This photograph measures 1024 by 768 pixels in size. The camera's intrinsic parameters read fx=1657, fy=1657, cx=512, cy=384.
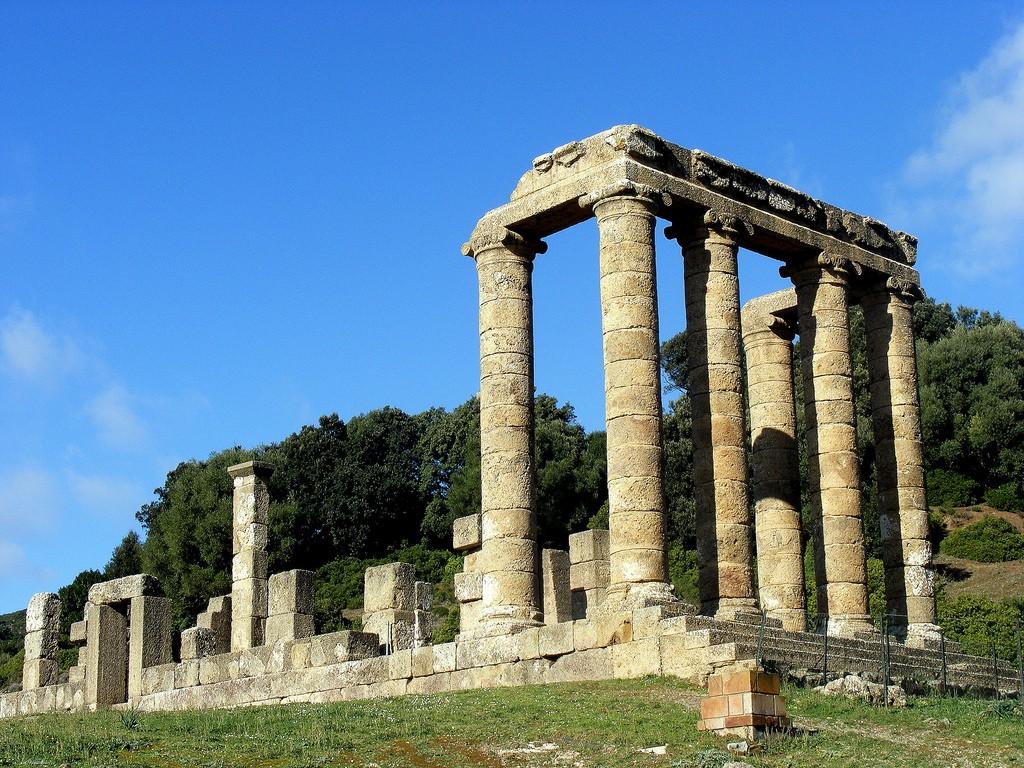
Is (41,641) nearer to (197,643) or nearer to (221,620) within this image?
(221,620)

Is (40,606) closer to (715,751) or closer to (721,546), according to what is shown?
(721,546)

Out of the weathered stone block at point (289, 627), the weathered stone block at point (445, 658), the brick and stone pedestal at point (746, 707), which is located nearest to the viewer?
the brick and stone pedestal at point (746, 707)

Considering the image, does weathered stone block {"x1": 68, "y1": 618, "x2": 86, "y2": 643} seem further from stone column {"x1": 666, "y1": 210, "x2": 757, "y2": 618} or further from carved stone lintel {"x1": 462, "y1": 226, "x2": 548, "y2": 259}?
stone column {"x1": 666, "y1": 210, "x2": 757, "y2": 618}

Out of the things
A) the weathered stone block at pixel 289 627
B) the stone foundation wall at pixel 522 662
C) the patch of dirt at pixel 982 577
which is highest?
the patch of dirt at pixel 982 577

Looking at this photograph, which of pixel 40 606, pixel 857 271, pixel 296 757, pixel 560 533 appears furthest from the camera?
pixel 560 533

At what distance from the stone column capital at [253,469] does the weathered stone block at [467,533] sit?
5.59 m

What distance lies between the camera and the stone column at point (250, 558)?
35.0m

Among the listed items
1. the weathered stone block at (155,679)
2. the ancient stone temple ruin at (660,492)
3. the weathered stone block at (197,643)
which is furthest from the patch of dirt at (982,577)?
the weathered stone block at (155,679)

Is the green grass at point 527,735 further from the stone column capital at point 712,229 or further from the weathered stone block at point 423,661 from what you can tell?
the stone column capital at point 712,229

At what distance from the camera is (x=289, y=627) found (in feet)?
106

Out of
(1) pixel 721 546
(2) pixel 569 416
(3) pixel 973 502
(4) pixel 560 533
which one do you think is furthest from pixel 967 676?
(2) pixel 569 416

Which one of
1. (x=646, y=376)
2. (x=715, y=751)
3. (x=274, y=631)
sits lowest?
(x=715, y=751)

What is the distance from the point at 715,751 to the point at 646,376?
9248 millimetres

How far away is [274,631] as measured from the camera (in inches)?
1293
